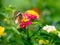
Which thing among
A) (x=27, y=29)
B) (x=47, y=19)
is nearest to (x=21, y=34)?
(x=27, y=29)

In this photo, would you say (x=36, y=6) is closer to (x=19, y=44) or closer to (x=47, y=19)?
(x=47, y=19)

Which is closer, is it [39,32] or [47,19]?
[39,32]

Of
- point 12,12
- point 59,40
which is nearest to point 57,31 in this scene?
point 59,40

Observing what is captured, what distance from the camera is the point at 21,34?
142cm

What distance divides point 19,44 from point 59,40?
0.20 metres

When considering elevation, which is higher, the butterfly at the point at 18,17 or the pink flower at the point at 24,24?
the butterfly at the point at 18,17

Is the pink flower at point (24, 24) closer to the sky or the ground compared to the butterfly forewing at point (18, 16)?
closer to the ground

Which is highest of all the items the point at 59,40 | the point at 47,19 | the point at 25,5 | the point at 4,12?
the point at 25,5

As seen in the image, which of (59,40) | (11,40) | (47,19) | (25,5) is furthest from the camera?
(25,5)

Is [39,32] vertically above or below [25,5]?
below

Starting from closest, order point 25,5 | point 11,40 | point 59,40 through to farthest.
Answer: point 59,40 → point 11,40 → point 25,5

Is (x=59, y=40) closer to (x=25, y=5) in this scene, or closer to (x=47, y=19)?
(x=47, y=19)

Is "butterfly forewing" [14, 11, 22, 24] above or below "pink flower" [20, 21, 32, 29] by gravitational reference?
above

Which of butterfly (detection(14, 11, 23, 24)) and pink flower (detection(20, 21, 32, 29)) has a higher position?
butterfly (detection(14, 11, 23, 24))
